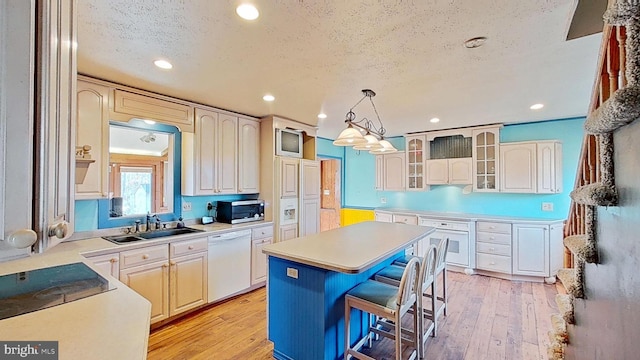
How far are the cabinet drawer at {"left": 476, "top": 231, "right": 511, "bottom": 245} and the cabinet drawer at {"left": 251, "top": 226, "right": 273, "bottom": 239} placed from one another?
3.18m

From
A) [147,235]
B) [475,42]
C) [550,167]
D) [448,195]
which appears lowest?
[147,235]

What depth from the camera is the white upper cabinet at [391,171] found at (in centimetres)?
538

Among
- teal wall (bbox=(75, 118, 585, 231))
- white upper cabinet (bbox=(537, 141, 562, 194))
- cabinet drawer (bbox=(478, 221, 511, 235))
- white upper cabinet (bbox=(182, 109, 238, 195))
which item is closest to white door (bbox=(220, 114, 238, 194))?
white upper cabinet (bbox=(182, 109, 238, 195))

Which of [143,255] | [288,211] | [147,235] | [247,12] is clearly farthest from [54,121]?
[288,211]

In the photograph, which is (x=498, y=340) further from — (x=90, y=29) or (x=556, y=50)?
(x=90, y=29)

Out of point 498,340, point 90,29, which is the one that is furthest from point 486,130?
point 90,29

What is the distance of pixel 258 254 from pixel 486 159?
389 centimetres

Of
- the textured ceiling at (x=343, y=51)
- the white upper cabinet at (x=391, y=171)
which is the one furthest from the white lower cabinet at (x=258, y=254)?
the white upper cabinet at (x=391, y=171)

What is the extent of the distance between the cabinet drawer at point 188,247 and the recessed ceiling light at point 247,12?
228 centimetres

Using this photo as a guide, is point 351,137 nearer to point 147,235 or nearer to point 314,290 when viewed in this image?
point 314,290

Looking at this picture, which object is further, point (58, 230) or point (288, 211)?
point (288, 211)

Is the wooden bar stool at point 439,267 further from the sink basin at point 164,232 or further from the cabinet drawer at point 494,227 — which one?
the sink basin at point 164,232

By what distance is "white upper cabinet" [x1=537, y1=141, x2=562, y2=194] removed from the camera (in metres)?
4.03

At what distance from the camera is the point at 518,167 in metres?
4.24
